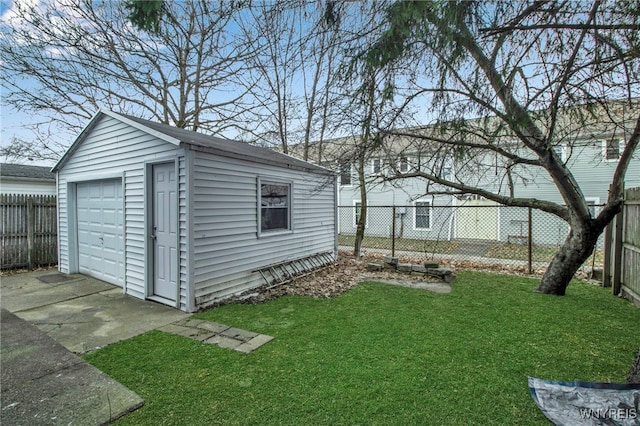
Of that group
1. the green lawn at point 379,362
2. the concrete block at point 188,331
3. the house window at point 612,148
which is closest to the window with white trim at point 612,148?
the house window at point 612,148

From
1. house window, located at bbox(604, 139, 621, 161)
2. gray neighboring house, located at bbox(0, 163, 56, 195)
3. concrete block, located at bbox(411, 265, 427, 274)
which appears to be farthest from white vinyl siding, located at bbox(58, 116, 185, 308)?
gray neighboring house, located at bbox(0, 163, 56, 195)

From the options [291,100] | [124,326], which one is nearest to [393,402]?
[124,326]

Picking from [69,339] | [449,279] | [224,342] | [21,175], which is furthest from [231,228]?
[21,175]

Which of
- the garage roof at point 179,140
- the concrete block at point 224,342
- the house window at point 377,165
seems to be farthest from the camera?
the house window at point 377,165

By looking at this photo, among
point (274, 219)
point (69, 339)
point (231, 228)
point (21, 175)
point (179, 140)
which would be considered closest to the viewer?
point (69, 339)

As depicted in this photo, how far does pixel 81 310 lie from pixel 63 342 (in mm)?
1252

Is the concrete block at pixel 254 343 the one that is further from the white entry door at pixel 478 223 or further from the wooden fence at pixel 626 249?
the white entry door at pixel 478 223

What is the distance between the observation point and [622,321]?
156 inches

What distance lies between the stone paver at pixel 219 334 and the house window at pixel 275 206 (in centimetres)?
244

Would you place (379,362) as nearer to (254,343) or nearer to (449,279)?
(254,343)

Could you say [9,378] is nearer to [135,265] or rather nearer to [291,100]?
[135,265]

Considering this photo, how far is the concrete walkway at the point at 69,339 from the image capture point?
2.29 m

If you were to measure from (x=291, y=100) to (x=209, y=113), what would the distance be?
3079 mm

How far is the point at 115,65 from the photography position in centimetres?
941
